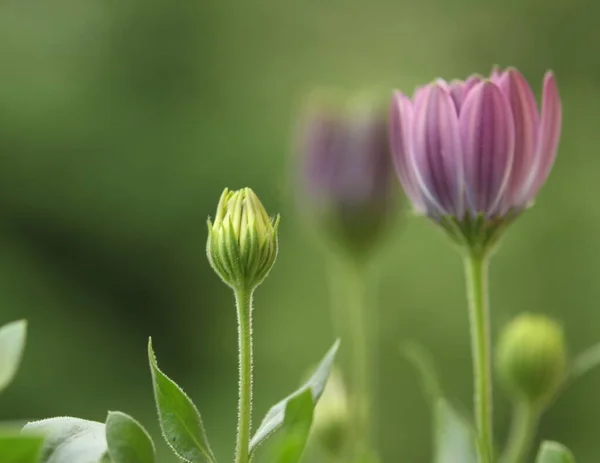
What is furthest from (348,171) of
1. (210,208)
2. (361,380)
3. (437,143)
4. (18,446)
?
(210,208)

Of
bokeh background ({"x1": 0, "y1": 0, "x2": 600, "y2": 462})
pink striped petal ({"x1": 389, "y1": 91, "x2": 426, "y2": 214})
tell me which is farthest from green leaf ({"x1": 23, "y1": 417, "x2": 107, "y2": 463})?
bokeh background ({"x1": 0, "y1": 0, "x2": 600, "y2": 462})

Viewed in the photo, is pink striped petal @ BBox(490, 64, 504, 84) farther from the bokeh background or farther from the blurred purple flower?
the bokeh background

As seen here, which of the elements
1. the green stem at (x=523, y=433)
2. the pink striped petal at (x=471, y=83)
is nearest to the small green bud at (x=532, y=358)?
the green stem at (x=523, y=433)

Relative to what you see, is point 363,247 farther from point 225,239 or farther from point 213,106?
point 213,106

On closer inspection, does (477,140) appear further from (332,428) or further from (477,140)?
(332,428)

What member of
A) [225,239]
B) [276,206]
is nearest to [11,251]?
[276,206]

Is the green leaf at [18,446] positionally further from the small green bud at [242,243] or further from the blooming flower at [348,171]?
the blooming flower at [348,171]

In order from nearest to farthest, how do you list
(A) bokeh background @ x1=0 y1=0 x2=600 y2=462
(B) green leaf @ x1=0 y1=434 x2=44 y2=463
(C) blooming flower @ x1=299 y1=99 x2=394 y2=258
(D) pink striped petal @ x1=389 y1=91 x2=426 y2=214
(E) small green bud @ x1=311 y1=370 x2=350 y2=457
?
(B) green leaf @ x1=0 y1=434 x2=44 y2=463
(D) pink striped petal @ x1=389 y1=91 x2=426 y2=214
(E) small green bud @ x1=311 y1=370 x2=350 y2=457
(C) blooming flower @ x1=299 y1=99 x2=394 y2=258
(A) bokeh background @ x1=0 y1=0 x2=600 y2=462
